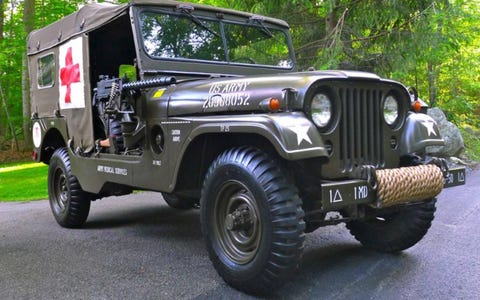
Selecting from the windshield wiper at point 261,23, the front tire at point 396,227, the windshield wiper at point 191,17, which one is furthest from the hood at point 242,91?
the windshield wiper at point 261,23

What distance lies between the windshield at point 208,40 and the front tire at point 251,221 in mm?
1725

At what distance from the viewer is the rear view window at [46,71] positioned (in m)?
6.23

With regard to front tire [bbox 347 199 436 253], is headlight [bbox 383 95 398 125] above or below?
above

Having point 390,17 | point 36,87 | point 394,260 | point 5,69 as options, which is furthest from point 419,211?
point 5,69

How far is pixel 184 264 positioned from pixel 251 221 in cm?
110

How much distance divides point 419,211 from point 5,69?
1891 cm

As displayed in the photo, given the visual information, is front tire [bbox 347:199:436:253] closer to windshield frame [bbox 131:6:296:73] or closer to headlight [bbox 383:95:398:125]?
headlight [bbox 383:95:398:125]

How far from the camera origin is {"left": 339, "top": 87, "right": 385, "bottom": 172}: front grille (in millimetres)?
3445

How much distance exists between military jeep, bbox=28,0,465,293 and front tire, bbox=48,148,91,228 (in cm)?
2

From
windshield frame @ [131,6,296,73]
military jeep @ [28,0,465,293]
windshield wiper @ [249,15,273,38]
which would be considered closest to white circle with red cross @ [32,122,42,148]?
military jeep @ [28,0,465,293]

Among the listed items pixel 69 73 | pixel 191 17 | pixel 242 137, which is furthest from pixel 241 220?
pixel 69 73

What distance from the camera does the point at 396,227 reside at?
164 inches

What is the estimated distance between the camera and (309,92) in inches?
128

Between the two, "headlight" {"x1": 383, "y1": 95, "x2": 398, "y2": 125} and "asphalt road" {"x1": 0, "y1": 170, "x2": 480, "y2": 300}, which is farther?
"headlight" {"x1": 383, "y1": 95, "x2": 398, "y2": 125}
